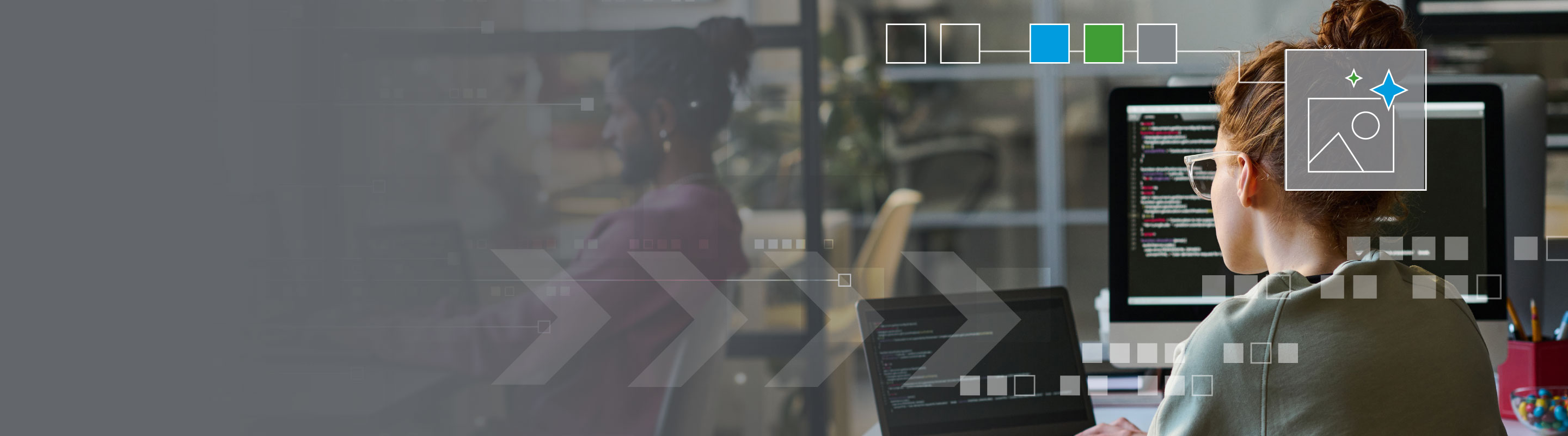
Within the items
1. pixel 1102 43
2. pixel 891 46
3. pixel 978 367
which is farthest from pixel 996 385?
pixel 891 46

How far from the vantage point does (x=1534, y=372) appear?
115 centimetres

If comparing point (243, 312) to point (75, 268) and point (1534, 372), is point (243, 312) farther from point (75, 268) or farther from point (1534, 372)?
point (1534, 372)

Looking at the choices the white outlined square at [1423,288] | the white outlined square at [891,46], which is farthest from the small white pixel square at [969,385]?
the white outlined square at [891,46]

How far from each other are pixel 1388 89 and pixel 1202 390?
423 millimetres

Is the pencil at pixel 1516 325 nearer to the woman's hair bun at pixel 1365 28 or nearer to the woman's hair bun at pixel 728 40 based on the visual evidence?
the woman's hair bun at pixel 1365 28

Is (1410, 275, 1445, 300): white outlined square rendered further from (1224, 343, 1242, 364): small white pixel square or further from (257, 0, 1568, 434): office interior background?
(257, 0, 1568, 434): office interior background

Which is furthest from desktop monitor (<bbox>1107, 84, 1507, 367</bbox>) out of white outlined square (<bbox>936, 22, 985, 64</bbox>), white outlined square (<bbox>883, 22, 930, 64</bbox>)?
white outlined square (<bbox>936, 22, 985, 64</bbox>)

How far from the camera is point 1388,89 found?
91 cm

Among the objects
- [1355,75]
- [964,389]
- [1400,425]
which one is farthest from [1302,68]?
[964,389]

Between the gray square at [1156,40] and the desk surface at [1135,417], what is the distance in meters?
0.45

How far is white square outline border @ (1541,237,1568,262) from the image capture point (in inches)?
47.9

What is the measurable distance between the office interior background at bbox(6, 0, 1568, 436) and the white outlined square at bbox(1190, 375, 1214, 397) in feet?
1.51

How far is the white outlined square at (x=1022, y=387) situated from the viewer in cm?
108

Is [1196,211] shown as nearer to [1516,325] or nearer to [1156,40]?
[1156,40]
